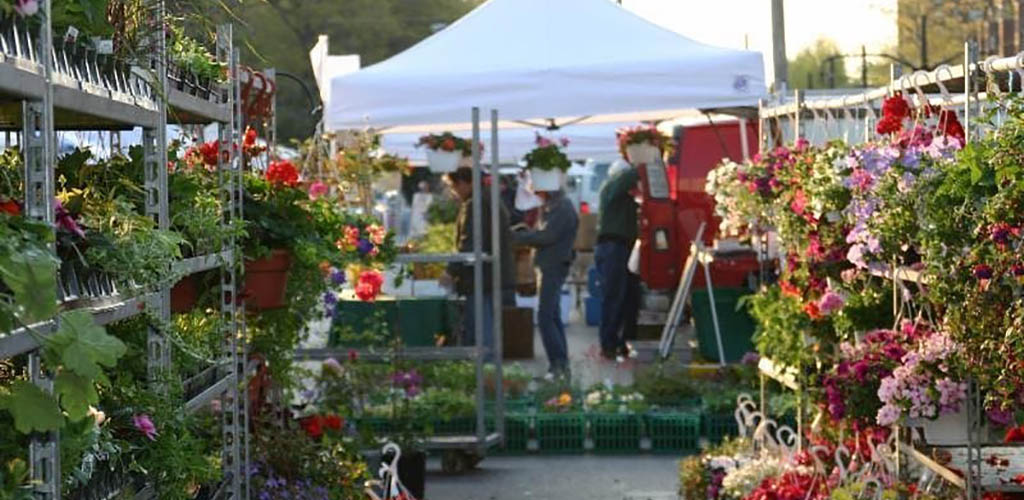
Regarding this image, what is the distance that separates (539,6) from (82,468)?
9008mm

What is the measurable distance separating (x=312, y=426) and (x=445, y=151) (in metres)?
5.51

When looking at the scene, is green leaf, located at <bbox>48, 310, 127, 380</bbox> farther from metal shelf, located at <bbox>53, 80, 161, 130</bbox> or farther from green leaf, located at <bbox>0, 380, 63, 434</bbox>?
metal shelf, located at <bbox>53, 80, 161, 130</bbox>

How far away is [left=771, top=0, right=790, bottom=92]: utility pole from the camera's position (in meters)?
18.7

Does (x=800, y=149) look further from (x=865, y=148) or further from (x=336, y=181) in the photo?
(x=336, y=181)

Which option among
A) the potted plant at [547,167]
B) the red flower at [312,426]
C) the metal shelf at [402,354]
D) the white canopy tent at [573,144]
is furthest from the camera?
the white canopy tent at [573,144]

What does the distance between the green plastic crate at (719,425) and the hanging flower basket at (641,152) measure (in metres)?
4.49

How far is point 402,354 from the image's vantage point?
11055 millimetres

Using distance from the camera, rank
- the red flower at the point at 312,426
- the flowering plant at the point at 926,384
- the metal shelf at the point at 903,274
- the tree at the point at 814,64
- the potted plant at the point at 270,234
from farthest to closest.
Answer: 1. the tree at the point at 814,64
2. the red flower at the point at 312,426
3. the potted plant at the point at 270,234
4. the metal shelf at the point at 903,274
5. the flowering plant at the point at 926,384

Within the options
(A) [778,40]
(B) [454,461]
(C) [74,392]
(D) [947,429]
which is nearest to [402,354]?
(B) [454,461]

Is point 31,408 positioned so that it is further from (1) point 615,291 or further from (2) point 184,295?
(1) point 615,291

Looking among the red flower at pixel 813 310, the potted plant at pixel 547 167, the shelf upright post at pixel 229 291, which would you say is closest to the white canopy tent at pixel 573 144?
the potted plant at pixel 547 167

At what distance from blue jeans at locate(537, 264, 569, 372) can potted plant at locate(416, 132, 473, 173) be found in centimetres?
142

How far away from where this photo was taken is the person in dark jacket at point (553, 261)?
14297 millimetres

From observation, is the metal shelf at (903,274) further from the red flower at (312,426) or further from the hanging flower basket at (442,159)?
the hanging flower basket at (442,159)
